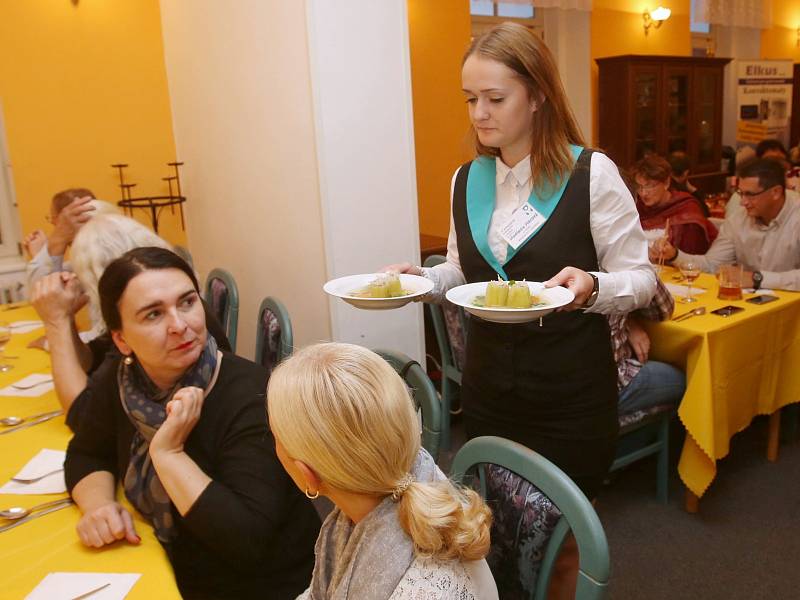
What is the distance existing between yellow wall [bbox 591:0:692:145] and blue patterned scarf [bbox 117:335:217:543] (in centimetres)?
651

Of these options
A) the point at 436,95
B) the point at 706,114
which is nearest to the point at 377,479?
the point at 436,95

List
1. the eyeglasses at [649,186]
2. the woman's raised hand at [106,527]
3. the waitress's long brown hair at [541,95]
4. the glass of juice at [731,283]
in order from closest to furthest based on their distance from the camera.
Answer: the woman's raised hand at [106,527] < the waitress's long brown hair at [541,95] < the glass of juice at [731,283] < the eyeglasses at [649,186]

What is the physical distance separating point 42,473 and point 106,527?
1.34ft

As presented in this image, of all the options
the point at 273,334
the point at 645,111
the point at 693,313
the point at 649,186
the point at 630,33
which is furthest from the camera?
the point at 630,33

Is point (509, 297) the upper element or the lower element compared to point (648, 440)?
upper

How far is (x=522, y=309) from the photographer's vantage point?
1298 millimetres

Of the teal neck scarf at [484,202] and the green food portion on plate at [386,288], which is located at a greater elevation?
the teal neck scarf at [484,202]

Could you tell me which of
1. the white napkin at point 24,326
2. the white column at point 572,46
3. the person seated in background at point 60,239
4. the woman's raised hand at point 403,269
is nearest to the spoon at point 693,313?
the woman's raised hand at point 403,269

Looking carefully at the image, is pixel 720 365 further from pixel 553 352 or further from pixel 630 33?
pixel 630 33

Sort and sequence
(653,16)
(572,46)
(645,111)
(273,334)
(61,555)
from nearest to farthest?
(61,555) < (273,334) < (572,46) < (645,111) < (653,16)

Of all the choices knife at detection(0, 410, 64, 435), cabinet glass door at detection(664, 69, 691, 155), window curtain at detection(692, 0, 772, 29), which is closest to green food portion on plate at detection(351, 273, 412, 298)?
knife at detection(0, 410, 64, 435)

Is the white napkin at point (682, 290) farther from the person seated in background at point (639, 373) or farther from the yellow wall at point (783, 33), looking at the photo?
the yellow wall at point (783, 33)

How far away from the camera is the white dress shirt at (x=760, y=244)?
3.23 metres

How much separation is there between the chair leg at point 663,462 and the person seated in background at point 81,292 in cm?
178
